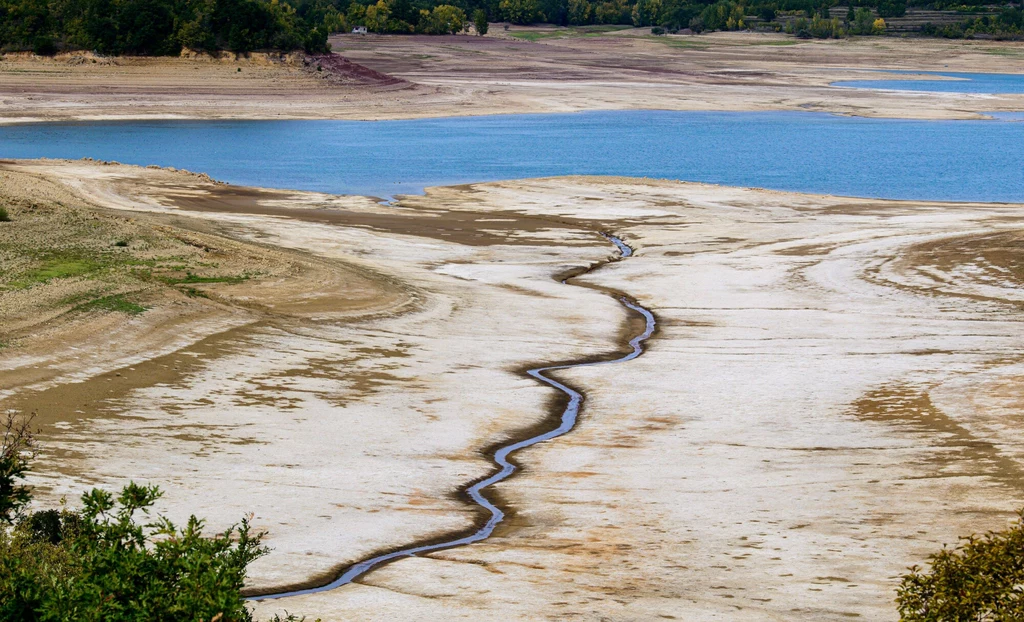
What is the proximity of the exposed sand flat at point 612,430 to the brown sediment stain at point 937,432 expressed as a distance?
0.16ft

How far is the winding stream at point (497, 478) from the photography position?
11492 millimetres

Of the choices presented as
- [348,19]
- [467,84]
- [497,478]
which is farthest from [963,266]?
[348,19]

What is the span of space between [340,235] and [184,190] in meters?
11.4

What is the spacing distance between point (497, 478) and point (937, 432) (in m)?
5.84

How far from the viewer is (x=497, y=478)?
14984mm

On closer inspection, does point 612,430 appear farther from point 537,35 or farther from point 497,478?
point 537,35

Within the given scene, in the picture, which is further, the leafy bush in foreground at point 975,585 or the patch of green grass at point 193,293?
the patch of green grass at point 193,293

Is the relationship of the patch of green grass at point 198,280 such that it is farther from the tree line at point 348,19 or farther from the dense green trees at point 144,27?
the tree line at point 348,19

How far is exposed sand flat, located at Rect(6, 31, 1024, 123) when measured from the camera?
74000 mm

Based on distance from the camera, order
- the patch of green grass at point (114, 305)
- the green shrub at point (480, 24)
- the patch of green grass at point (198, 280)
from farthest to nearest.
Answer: the green shrub at point (480, 24), the patch of green grass at point (198, 280), the patch of green grass at point (114, 305)

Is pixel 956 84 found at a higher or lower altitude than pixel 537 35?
lower

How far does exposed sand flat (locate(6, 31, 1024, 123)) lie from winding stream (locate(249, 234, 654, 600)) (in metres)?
54.4

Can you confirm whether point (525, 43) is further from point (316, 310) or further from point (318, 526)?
point (318, 526)

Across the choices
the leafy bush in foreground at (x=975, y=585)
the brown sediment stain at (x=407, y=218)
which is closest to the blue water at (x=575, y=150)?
the brown sediment stain at (x=407, y=218)
